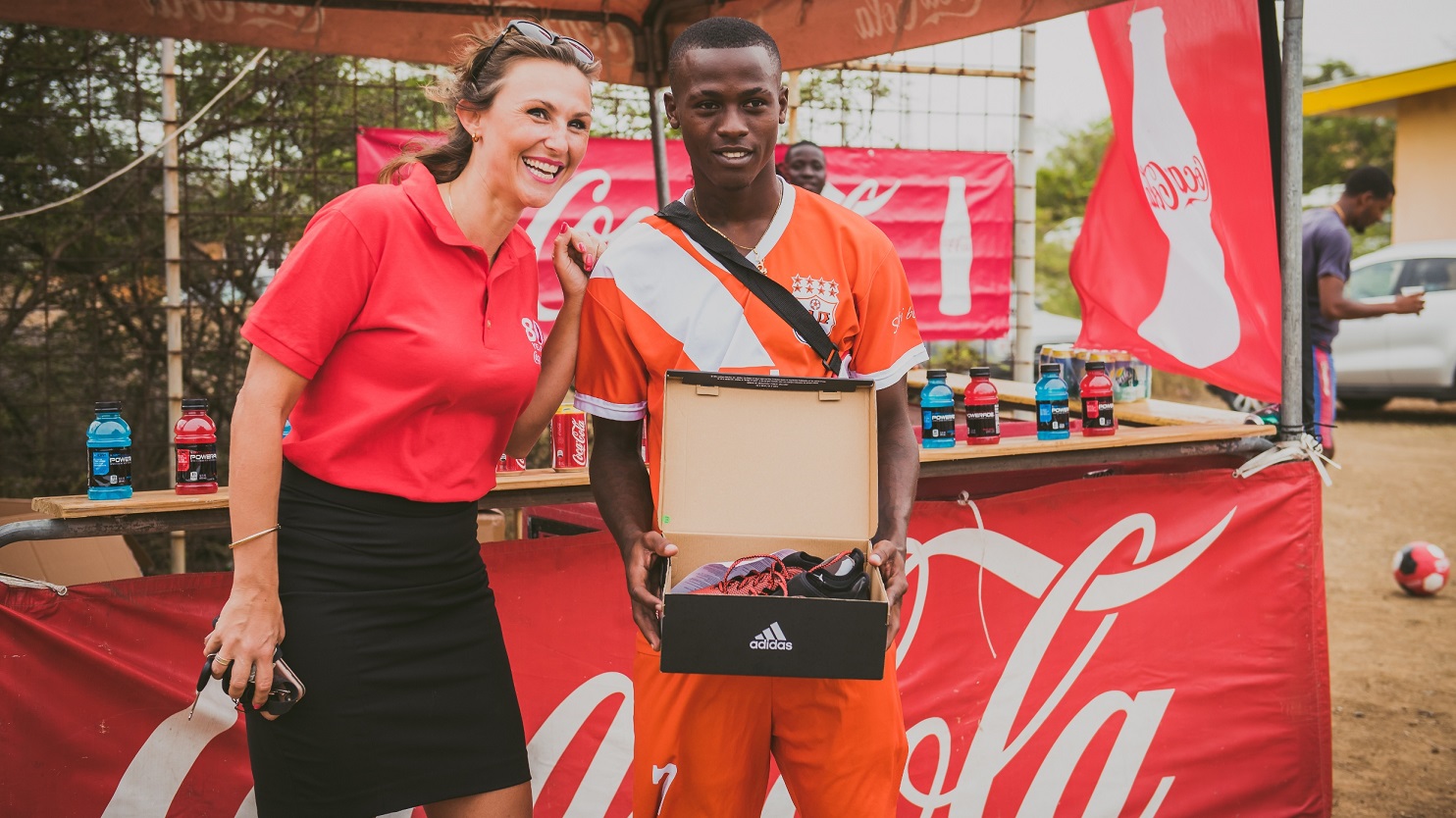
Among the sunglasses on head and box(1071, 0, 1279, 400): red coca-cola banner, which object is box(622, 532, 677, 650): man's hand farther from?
box(1071, 0, 1279, 400): red coca-cola banner

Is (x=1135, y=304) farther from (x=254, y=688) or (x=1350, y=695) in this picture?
(x=254, y=688)

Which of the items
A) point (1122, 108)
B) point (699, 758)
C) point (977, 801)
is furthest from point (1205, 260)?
point (699, 758)

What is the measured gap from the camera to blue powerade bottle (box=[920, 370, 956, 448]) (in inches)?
142

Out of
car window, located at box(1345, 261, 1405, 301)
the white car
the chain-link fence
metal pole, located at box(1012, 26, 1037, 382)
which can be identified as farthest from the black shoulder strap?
car window, located at box(1345, 261, 1405, 301)

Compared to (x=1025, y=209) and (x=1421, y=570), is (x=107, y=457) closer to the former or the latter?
(x=1025, y=209)

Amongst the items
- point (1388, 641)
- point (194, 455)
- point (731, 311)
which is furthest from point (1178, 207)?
point (1388, 641)

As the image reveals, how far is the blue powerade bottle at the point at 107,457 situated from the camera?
2.84 meters

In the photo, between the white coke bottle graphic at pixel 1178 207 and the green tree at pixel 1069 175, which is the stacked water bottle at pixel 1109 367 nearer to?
the white coke bottle graphic at pixel 1178 207

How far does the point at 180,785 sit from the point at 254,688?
120 cm

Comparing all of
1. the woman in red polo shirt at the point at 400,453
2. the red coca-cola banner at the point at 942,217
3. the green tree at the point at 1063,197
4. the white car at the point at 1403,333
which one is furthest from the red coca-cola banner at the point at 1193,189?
the green tree at the point at 1063,197

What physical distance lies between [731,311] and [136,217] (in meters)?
5.31

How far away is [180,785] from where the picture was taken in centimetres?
295

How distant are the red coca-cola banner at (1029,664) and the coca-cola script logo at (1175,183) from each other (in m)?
0.96

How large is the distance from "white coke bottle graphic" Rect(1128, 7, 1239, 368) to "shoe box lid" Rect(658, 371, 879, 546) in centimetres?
224
